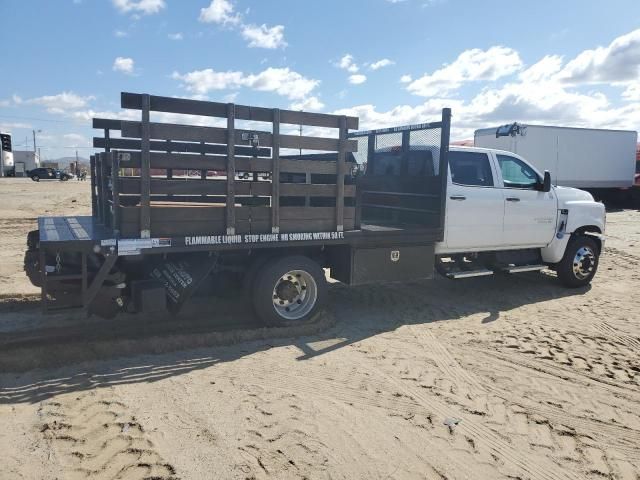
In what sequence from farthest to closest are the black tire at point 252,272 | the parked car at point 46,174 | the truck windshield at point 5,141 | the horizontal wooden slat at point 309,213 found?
the truck windshield at point 5,141, the parked car at point 46,174, the black tire at point 252,272, the horizontal wooden slat at point 309,213

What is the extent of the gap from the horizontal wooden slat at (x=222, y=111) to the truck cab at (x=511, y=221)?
2.10 m

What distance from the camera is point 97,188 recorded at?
20.6 feet

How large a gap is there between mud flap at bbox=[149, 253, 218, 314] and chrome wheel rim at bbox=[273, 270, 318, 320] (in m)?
0.83

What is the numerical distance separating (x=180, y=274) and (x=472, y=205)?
3888mm

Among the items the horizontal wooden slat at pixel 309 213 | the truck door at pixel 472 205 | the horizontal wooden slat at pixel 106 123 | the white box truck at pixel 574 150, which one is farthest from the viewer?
the white box truck at pixel 574 150

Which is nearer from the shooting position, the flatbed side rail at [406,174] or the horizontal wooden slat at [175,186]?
the horizontal wooden slat at [175,186]

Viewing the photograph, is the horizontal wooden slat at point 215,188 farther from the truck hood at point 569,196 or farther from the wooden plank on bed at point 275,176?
the truck hood at point 569,196

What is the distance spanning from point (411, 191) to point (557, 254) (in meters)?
2.68

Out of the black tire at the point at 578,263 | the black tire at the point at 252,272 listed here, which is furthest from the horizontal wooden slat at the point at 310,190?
the black tire at the point at 578,263

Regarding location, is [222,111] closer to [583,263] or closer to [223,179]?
[223,179]

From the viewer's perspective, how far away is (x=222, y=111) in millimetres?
4914

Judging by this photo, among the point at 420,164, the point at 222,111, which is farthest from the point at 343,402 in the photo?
the point at 420,164

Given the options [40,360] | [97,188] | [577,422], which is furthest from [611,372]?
[97,188]

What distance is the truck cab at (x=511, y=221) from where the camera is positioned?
22.5 feet
